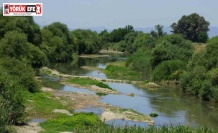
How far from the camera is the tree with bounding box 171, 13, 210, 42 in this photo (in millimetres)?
151625

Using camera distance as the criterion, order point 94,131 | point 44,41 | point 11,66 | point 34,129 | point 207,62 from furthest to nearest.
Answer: point 44,41
point 207,62
point 11,66
point 34,129
point 94,131

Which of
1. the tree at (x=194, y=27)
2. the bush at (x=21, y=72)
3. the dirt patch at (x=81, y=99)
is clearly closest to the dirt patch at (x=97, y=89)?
the dirt patch at (x=81, y=99)

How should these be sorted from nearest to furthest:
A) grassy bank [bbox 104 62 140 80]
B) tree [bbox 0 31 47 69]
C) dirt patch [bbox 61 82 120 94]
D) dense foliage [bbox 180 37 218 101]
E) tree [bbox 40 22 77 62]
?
dense foliage [bbox 180 37 218 101], tree [bbox 0 31 47 69], dirt patch [bbox 61 82 120 94], grassy bank [bbox 104 62 140 80], tree [bbox 40 22 77 62]

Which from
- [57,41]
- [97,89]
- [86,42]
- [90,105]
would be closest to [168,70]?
[97,89]

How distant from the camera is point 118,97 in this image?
188 feet

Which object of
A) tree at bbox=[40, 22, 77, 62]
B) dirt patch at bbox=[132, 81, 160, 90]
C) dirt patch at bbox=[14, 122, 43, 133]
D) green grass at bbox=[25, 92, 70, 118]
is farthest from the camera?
tree at bbox=[40, 22, 77, 62]

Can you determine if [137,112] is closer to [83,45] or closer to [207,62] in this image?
[207,62]

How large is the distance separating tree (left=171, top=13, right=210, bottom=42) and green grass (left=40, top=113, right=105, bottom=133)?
119893mm

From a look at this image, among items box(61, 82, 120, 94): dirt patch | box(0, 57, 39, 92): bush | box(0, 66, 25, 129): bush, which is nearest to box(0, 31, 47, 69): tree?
box(61, 82, 120, 94): dirt patch

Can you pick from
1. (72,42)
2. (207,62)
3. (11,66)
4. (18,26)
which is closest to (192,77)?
(207,62)

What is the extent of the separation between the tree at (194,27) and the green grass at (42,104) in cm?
10930

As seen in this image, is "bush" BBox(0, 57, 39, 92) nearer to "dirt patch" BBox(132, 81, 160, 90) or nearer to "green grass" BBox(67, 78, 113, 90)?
"green grass" BBox(67, 78, 113, 90)

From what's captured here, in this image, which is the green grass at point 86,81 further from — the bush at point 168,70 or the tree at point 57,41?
the tree at point 57,41

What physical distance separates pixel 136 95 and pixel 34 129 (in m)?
28.7
